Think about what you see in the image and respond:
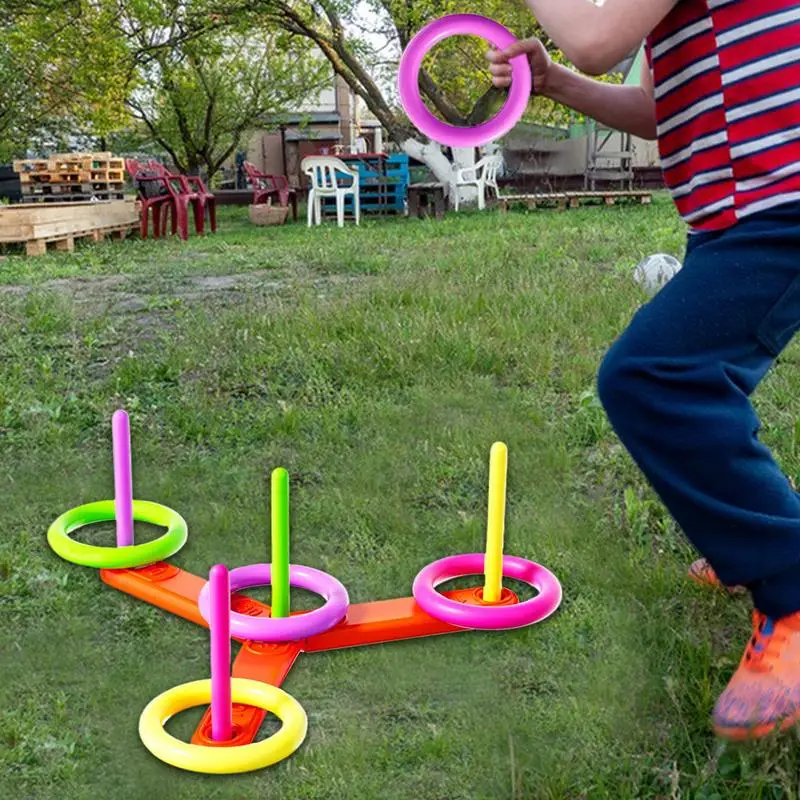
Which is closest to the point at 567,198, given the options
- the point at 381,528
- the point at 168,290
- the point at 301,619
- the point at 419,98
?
the point at 168,290

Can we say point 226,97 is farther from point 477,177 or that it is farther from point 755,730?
point 755,730

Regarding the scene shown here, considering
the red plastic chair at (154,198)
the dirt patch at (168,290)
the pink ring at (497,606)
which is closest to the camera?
the pink ring at (497,606)

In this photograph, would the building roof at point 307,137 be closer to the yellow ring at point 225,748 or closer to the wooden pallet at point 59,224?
the wooden pallet at point 59,224

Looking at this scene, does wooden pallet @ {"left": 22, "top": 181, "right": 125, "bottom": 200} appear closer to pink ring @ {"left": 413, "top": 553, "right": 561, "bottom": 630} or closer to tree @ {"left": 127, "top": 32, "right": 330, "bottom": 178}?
tree @ {"left": 127, "top": 32, "right": 330, "bottom": 178}

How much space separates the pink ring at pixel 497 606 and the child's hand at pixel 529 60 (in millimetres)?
1181

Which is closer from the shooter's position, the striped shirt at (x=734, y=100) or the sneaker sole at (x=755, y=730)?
the striped shirt at (x=734, y=100)

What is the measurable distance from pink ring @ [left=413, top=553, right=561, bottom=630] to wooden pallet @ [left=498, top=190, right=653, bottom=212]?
13120mm

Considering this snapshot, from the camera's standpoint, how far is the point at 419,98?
7.50 feet

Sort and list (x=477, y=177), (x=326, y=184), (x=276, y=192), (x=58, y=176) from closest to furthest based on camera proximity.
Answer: (x=58, y=176) → (x=326, y=184) → (x=276, y=192) → (x=477, y=177)

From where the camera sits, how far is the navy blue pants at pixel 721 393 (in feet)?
5.29

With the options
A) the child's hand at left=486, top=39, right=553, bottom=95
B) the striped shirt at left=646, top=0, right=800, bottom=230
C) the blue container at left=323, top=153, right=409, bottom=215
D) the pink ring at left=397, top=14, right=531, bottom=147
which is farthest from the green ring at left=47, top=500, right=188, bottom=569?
the blue container at left=323, top=153, right=409, bottom=215

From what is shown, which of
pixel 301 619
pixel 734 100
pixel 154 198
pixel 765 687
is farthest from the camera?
pixel 154 198

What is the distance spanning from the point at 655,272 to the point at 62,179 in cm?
1042

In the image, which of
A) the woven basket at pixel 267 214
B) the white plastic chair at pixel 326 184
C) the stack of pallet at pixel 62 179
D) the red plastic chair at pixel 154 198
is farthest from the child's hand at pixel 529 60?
the woven basket at pixel 267 214
